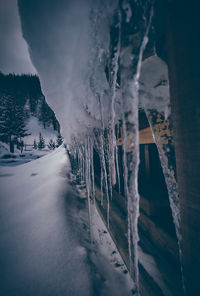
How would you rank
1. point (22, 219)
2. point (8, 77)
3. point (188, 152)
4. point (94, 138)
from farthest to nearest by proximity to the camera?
point (8, 77) → point (94, 138) → point (22, 219) → point (188, 152)

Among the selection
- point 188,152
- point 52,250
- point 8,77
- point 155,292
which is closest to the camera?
point 188,152

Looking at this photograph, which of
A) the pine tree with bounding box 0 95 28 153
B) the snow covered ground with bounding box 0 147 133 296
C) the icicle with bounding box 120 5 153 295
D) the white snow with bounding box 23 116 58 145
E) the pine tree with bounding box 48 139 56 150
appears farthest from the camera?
the white snow with bounding box 23 116 58 145

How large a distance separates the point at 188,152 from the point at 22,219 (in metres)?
2.33

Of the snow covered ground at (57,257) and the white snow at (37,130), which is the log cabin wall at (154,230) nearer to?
the snow covered ground at (57,257)

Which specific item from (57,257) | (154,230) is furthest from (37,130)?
(154,230)

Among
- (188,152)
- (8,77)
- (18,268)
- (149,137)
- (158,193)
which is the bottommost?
(18,268)

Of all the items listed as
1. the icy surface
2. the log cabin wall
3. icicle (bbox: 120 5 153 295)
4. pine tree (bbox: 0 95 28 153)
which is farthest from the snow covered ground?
pine tree (bbox: 0 95 28 153)

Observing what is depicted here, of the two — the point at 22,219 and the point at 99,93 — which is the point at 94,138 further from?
the point at 22,219

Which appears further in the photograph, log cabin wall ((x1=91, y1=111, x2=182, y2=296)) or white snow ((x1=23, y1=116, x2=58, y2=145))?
white snow ((x1=23, y1=116, x2=58, y2=145))

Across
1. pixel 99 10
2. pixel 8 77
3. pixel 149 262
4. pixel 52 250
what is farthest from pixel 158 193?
pixel 8 77

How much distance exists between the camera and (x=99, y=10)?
2.27 feet

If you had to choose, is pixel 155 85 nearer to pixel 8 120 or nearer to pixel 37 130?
pixel 8 120

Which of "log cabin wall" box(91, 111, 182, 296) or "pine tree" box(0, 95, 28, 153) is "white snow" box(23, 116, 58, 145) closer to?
"pine tree" box(0, 95, 28, 153)

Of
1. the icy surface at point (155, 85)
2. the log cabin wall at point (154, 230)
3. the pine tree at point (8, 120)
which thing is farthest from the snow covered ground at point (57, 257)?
the pine tree at point (8, 120)
